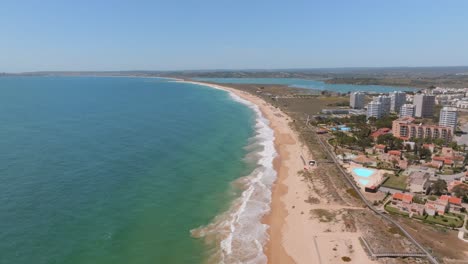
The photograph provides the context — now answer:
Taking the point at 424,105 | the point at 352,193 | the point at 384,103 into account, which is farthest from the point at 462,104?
the point at 352,193

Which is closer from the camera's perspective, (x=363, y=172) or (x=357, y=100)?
(x=363, y=172)

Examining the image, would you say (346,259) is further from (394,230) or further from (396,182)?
(396,182)

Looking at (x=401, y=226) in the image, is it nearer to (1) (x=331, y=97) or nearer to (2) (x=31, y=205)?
(2) (x=31, y=205)

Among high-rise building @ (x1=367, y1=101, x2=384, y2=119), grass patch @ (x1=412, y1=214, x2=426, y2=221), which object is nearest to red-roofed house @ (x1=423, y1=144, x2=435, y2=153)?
grass patch @ (x1=412, y1=214, x2=426, y2=221)

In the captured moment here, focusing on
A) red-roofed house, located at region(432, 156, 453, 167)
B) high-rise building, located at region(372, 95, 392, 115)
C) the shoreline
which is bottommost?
the shoreline

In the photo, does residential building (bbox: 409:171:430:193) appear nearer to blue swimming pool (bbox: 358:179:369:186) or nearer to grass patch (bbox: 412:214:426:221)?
blue swimming pool (bbox: 358:179:369:186)

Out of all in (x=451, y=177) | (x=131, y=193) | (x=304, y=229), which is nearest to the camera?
(x=304, y=229)
